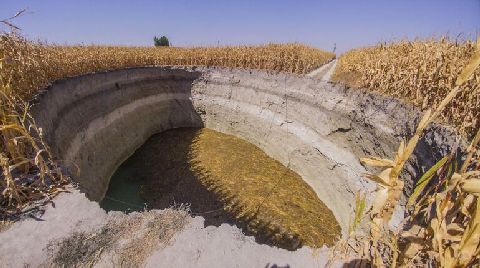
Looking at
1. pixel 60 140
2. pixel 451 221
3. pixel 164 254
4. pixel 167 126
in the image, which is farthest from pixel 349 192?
pixel 167 126

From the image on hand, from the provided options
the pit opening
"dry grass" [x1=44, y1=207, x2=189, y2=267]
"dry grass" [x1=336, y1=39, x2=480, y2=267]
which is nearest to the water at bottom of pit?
the pit opening

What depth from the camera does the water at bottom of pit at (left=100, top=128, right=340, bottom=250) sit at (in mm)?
6914

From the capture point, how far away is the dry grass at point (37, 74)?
364cm

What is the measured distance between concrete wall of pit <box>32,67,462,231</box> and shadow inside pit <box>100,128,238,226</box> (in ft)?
1.53

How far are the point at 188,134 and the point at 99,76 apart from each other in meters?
4.31

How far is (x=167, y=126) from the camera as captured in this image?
1311 centimetres

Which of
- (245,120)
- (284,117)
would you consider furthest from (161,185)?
(284,117)

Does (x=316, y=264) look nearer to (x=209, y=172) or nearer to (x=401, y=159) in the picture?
(x=401, y=159)

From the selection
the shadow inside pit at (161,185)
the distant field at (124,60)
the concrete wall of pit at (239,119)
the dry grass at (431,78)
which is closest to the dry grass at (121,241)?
the concrete wall of pit at (239,119)

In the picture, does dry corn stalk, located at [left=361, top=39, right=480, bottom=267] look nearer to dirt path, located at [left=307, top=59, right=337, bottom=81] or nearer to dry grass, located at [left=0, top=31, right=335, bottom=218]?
dry grass, located at [left=0, top=31, right=335, bottom=218]

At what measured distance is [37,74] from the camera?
7133 millimetres

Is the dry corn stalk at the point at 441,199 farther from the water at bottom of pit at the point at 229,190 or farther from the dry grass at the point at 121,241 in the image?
the water at bottom of pit at the point at 229,190

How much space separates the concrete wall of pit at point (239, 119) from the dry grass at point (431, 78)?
0.50m

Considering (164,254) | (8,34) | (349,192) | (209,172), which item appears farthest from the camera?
(209,172)
